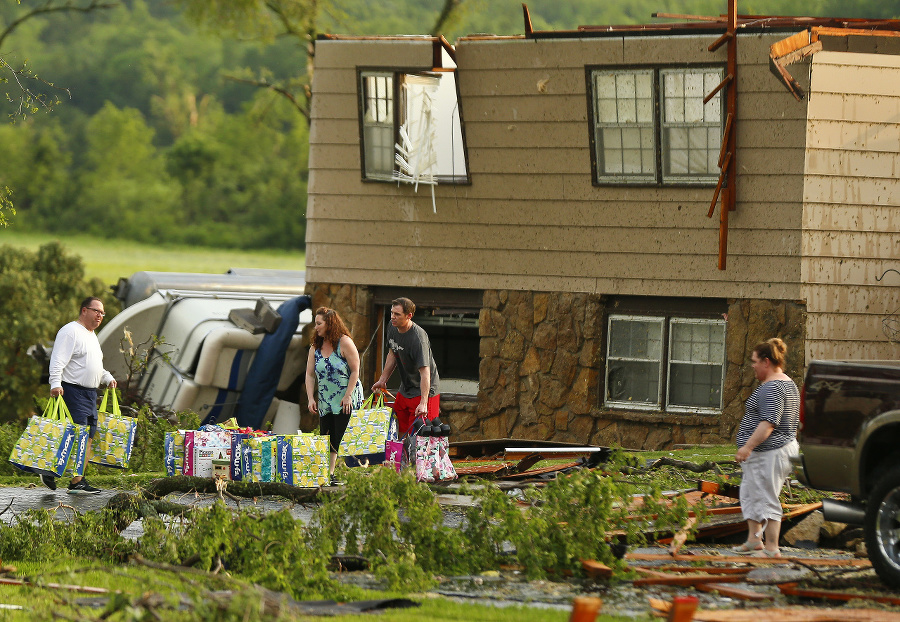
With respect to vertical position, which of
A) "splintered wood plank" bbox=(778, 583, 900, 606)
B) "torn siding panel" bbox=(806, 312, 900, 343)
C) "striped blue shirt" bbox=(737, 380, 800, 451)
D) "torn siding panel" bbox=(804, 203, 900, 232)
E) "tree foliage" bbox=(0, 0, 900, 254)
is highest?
"tree foliage" bbox=(0, 0, 900, 254)

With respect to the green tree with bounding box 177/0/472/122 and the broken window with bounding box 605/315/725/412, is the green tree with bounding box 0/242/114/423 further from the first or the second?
the broken window with bounding box 605/315/725/412

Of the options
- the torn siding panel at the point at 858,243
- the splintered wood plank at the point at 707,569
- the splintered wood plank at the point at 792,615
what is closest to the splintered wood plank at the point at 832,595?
the splintered wood plank at the point at 792,615

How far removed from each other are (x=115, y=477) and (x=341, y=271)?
5.47 m

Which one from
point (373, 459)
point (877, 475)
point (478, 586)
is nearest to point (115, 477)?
point (373, 459)

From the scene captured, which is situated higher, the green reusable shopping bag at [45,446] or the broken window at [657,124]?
the broken window at [657,124]

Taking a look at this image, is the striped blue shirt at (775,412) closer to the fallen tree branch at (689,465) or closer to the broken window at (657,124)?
the fallen tree branch at (689,465)

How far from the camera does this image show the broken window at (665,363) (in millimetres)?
14211

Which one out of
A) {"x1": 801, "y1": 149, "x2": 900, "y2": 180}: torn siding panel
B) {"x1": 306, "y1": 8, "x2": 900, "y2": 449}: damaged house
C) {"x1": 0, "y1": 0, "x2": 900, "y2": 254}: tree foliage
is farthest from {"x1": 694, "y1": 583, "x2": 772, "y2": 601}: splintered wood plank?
{"x1": 0, "y1": 0, "x2": 900, "y2": 254}: tree foliage

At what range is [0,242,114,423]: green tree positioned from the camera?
21203mm

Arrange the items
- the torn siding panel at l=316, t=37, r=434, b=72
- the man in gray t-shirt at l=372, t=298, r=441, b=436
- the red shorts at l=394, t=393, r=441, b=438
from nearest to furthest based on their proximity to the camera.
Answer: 1. the man in gray t-shirt at l=372, t=298, r=441, b=436
2. the red shorts at l=394, t=393, r=441, b=438
3. the torn siding panel at l=316, t=37, r=434, b=72

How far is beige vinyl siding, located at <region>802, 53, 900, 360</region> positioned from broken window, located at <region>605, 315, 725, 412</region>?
1.32 metres

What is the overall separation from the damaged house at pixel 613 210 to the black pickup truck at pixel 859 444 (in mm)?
5637

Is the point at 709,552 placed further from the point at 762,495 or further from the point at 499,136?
the point at 499,136

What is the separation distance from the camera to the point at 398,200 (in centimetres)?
1530
